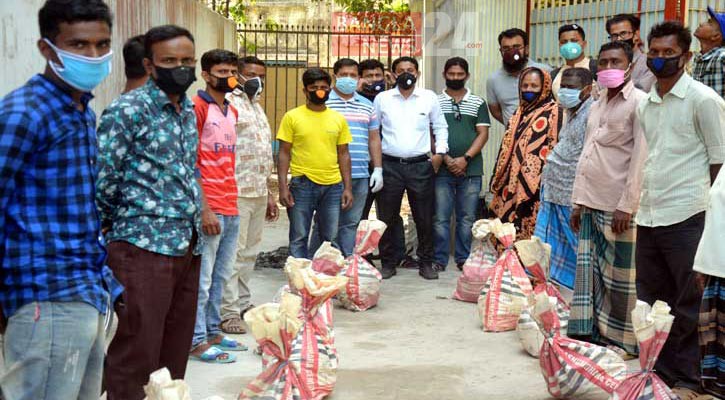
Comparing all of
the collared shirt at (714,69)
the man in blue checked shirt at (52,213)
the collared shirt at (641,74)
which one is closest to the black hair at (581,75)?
the collared shirt at (641,74)

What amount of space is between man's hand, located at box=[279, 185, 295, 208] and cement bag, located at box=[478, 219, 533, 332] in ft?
6.07

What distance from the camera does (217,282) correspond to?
593 centimetres

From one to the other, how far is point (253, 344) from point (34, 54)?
2318mm

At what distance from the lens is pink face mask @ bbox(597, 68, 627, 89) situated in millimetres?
5750

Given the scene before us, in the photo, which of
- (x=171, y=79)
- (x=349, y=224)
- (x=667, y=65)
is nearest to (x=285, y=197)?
(x=349, y=224)

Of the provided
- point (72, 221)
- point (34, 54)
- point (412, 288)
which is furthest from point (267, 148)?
point (72, 221)

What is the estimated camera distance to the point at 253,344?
20.4 ft

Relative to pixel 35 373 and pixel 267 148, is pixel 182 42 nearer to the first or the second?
pixel 35 373

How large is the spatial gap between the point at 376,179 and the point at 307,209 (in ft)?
3.17

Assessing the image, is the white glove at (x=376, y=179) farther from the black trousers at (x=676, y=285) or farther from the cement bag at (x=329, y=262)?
the black trousers at (x=676, y=285)

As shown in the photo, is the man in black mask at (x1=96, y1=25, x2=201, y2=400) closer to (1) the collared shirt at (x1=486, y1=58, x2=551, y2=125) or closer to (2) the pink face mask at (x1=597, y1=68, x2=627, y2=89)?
(2) the pink face mask at (x1=597, y1=68, x2=627, y2=89)

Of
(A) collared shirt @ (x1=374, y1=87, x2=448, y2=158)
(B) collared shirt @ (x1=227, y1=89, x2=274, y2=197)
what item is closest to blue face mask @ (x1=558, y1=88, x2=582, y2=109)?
(B) collared shirt @ (x1=227, y1=89, x2=274, y2=197)

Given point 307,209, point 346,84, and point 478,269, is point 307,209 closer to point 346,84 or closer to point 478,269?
point 346,84

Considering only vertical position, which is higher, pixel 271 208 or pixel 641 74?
Result: pixel 641 74
